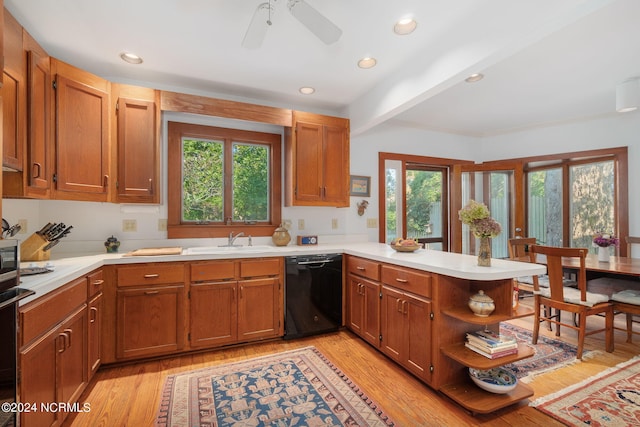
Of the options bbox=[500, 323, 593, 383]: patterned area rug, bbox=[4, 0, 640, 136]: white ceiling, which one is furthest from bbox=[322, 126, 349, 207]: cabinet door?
bbox=[500, 323, 593, 383]: patterned area rug

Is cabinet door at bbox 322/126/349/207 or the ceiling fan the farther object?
cabinet door at bbox 322/126/349/207

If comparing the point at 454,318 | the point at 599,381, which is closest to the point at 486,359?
the point at 454,318

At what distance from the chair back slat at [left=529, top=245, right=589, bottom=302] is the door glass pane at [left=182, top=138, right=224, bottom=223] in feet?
10.4

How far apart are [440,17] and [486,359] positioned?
222 centimetres

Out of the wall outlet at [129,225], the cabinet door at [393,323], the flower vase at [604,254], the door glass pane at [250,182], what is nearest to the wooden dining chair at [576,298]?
the flower vase at [604,254]

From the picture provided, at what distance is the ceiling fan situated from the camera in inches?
60.8

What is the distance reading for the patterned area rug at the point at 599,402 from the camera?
1.80 m

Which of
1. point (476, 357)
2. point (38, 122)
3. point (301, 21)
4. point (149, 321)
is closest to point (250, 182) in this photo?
point (149, 321)

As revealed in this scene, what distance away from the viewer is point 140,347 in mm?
2430

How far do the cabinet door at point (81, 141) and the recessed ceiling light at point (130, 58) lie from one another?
0.34 m

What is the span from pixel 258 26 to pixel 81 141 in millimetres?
1735

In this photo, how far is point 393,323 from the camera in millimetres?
2424

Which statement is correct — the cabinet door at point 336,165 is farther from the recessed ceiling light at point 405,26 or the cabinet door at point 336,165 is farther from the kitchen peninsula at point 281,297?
the recessed ceiling light at point 405,26

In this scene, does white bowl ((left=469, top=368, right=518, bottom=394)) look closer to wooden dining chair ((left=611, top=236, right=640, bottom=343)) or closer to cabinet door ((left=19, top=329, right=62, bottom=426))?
wooden dining chair ((left=611, top=236, right=640, bottom=343))
